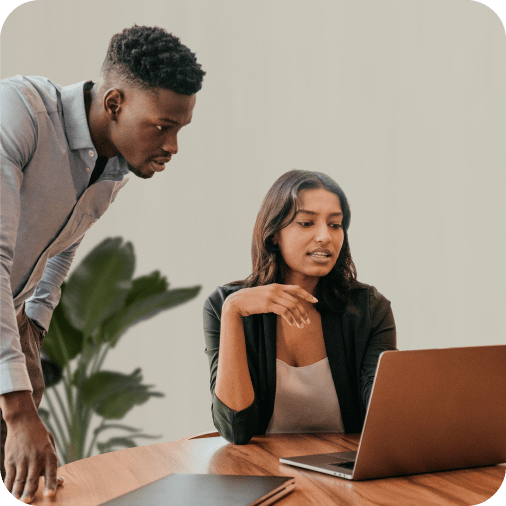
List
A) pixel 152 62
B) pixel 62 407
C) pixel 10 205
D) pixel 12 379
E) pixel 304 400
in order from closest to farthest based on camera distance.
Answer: pixel 12 379 < pixel 10 205 < pixel 152 62 < pixel 304 400 < pixel 62 407

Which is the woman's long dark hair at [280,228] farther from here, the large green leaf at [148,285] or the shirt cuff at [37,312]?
the large green leaf at [148,285]

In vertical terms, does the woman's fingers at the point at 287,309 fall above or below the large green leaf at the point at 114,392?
above

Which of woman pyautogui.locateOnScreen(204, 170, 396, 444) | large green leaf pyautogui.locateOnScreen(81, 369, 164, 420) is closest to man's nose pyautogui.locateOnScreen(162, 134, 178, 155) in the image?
woman pyautogui.locateOnScreen(204, 170, 396, 444)

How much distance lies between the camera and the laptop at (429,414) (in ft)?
2.43

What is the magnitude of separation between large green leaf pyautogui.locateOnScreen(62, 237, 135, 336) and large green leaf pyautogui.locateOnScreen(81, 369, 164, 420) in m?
0.20

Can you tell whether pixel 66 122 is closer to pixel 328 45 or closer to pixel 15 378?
pixel 15 378

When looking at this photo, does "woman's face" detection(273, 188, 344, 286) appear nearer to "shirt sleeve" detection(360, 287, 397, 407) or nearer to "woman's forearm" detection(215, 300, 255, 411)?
"shirt sleeve" detection(360, 287, 397, 407)

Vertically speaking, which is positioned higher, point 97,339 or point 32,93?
point 32,93

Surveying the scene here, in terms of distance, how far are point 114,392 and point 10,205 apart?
1.44 m

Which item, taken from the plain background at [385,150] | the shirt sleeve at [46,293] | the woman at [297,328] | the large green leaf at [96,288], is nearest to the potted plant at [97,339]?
the large green leaf at [96,288]

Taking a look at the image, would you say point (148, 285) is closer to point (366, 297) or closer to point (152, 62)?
point (366, 297)

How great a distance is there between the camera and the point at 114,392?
219 centimetres

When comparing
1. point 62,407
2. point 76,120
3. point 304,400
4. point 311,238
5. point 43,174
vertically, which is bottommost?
point 62,407

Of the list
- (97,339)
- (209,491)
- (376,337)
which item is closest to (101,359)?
(97,339)
